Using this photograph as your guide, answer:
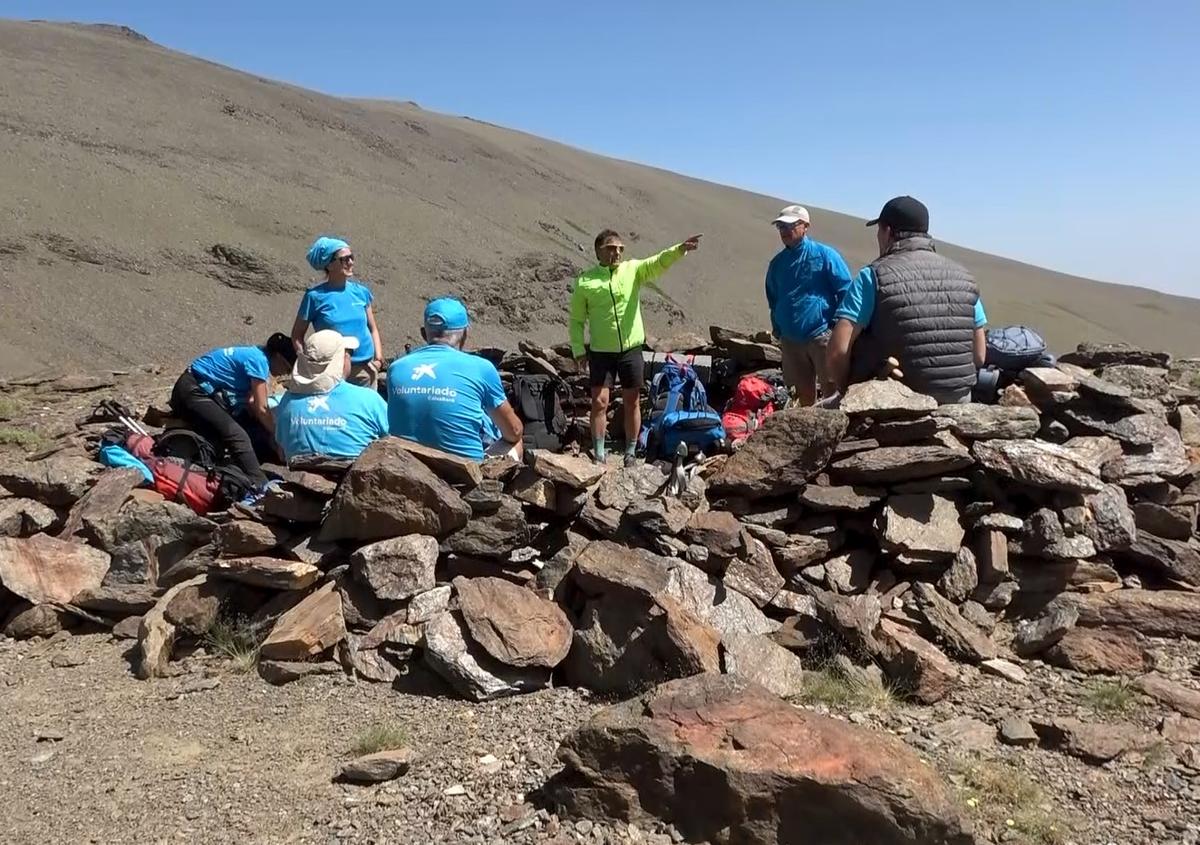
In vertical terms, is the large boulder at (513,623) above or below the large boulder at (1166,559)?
below

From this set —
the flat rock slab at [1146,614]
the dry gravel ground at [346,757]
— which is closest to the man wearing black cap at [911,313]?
the flat rock slab at [1146,614]

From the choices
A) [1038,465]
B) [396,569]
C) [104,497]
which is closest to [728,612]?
[396,569]

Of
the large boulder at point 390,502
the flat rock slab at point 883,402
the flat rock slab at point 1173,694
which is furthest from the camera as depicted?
the flat rock slab at point 883,402

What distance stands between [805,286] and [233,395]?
421 cm

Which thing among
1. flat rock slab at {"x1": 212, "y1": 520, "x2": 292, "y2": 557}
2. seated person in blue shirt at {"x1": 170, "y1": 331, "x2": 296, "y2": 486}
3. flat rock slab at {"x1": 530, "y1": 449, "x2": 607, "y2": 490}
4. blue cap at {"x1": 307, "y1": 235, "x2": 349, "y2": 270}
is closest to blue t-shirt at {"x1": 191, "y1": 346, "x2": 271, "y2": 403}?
seated person in blue shirt at {"x1": 170, "y1": 331, "x2": 296, "y2": 486}

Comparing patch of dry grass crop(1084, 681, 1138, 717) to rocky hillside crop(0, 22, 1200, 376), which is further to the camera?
rocky hillside crop(0, 22, 1200, 376)

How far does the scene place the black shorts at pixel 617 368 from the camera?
22.9 ft

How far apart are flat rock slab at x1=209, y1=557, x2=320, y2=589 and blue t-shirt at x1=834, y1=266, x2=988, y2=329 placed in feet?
10.3

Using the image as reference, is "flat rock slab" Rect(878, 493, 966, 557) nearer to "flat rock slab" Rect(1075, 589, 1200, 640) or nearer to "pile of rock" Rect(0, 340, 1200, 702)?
"pile of rock" Rect(0, 340, 1200, 702)

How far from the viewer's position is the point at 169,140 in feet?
92.1

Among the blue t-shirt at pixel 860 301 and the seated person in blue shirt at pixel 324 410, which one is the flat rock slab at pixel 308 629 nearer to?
the seated person in blue shirt at pixel 324 410

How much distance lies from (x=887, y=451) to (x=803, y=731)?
2.12 meters

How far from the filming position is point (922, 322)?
17.0 feet

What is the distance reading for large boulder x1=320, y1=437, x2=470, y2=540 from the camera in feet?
15.0
